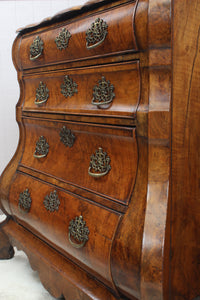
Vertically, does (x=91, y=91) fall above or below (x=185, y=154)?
above

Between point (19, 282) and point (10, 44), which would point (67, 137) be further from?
point (10, 44)

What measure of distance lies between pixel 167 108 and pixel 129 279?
0.49m

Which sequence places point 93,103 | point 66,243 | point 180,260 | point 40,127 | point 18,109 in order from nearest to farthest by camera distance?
point 180,260 < point 93,103 < point 66,243 < point 40,127 < point 18,109

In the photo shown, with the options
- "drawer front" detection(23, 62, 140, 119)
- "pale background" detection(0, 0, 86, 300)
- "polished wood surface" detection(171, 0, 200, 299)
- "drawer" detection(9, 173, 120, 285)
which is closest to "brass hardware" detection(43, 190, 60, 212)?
"drawer" detection(9, 173, 120, 285)

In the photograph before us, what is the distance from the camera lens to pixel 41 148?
4.91 ft

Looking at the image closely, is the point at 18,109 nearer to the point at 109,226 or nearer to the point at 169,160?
the point at 109,226

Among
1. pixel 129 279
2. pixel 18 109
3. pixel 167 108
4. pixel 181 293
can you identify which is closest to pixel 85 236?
pixel 129 279

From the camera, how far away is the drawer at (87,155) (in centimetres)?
103

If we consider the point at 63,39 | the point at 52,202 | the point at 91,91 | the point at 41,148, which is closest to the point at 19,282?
the point at 52,202

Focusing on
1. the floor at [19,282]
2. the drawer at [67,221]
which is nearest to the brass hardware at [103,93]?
the drawer at [67,221]

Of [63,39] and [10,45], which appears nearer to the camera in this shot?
[63,39]

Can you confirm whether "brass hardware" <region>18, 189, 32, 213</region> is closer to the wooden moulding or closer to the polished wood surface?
the wooden moulding

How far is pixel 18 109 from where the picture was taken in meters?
1.67

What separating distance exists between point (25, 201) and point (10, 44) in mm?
1332
